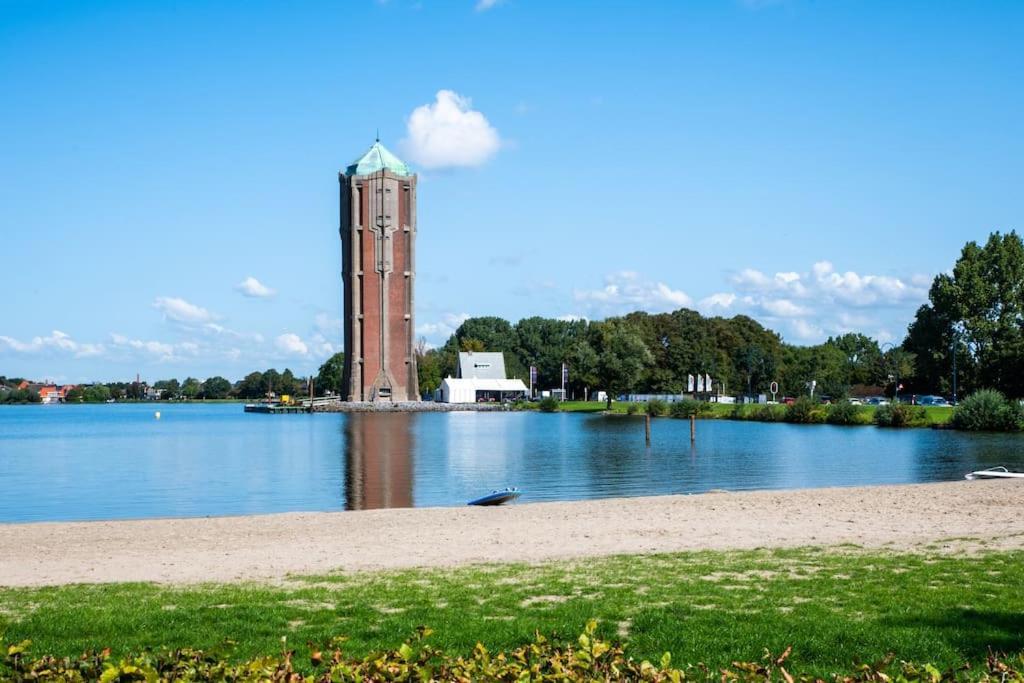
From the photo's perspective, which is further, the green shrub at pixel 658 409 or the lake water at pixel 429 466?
the green shrub at pixel 658 409

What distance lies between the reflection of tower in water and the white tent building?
72.2 m

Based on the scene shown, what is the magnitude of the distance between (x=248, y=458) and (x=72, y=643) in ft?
155

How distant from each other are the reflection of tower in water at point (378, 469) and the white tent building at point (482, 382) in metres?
72.2

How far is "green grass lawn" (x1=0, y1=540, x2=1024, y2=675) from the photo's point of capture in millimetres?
9602

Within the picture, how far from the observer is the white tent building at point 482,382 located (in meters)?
158

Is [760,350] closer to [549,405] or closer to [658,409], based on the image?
[549,405]

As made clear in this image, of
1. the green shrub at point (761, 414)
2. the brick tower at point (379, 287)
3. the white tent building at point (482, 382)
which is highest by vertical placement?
the brick tower at point (379, 287)

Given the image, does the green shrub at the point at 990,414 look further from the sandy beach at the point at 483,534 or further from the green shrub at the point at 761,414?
the sandy beach at the point at 483,534

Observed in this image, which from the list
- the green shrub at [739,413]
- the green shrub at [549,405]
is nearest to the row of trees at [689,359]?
the green shrub at [549,405]

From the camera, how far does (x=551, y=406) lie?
13338cm

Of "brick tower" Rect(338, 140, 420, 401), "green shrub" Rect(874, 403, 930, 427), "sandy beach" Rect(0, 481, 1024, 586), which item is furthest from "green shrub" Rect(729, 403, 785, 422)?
"sandy beach" Rect(0, 481, 1024, 586)

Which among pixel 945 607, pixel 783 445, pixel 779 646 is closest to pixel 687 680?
pixel 779 646

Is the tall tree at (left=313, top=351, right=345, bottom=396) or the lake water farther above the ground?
the tall tree at (left=313, top=351, right=345, bottom=396)

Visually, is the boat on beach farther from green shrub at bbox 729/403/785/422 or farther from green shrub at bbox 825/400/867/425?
green shrub at bbox 729/403/785/422
